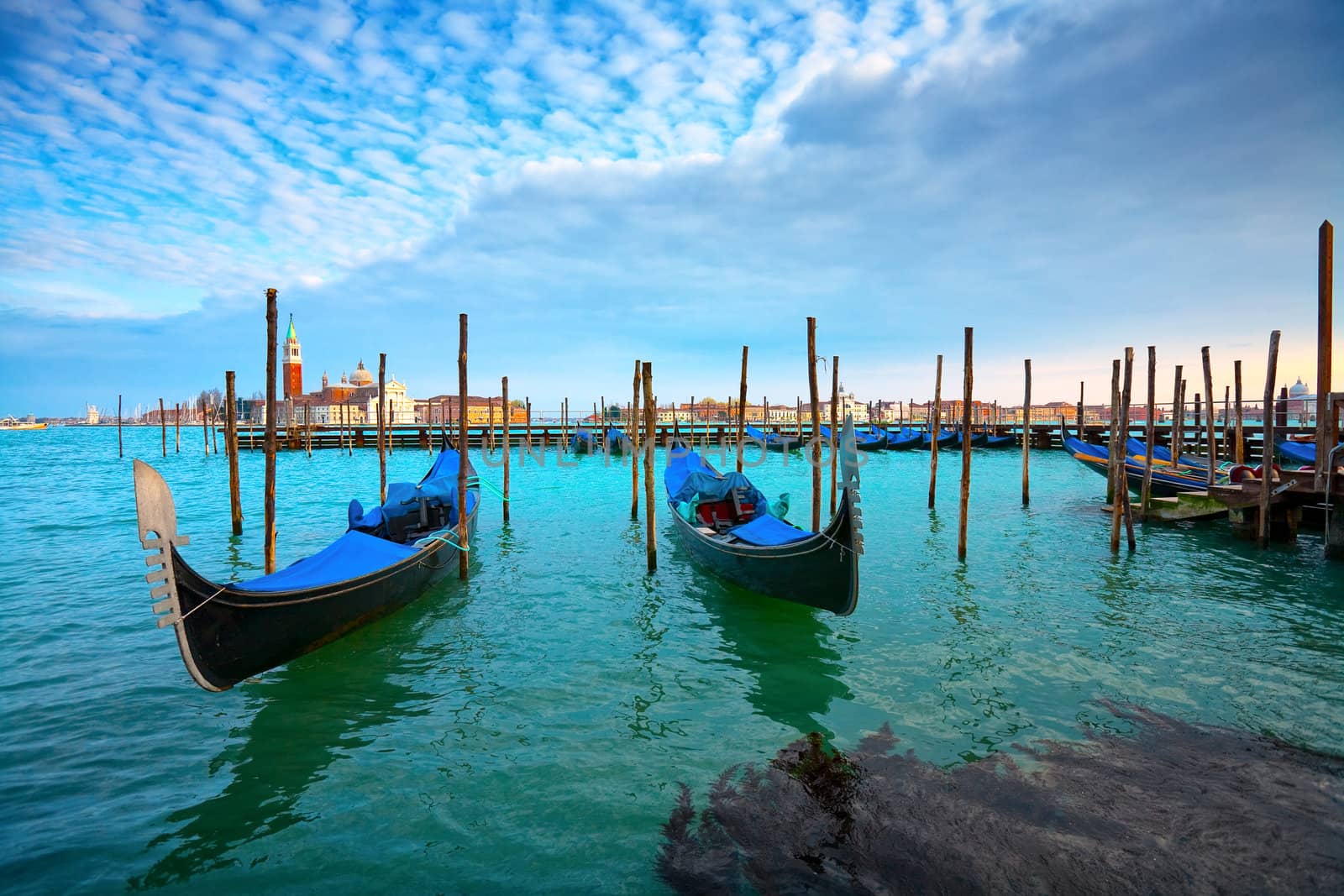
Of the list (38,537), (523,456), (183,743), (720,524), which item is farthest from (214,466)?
(183,743)

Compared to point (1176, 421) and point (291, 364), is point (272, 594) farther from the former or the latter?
point (291, 364)

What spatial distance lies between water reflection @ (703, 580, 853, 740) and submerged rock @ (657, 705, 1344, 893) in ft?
1.81

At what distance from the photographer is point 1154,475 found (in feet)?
37.9

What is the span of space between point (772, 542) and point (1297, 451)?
11.9m

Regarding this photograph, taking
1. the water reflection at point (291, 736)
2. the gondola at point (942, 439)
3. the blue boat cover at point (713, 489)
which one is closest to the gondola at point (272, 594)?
the water reflection at point (291, 736)

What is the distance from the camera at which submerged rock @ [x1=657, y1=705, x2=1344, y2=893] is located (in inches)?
99.9

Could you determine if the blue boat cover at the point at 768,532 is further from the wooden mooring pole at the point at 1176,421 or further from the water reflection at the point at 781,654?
the wooden mooring pole at the point at 1176,421

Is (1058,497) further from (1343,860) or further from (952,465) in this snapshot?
(1343,860)

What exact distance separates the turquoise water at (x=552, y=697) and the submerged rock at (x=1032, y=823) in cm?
23

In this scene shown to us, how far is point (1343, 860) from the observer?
101 inches

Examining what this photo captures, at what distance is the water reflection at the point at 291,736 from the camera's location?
285cm

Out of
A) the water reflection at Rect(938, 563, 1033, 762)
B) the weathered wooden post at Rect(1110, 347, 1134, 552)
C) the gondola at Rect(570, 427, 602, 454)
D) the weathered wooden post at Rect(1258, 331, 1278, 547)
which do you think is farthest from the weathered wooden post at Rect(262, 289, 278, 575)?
the gondola at Rect(570, 427, 602, 454)

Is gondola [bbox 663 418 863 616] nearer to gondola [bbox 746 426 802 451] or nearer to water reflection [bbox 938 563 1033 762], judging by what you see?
water reflection [bbox 938 563 1033 762]

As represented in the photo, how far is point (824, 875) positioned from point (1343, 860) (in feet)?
6.29
